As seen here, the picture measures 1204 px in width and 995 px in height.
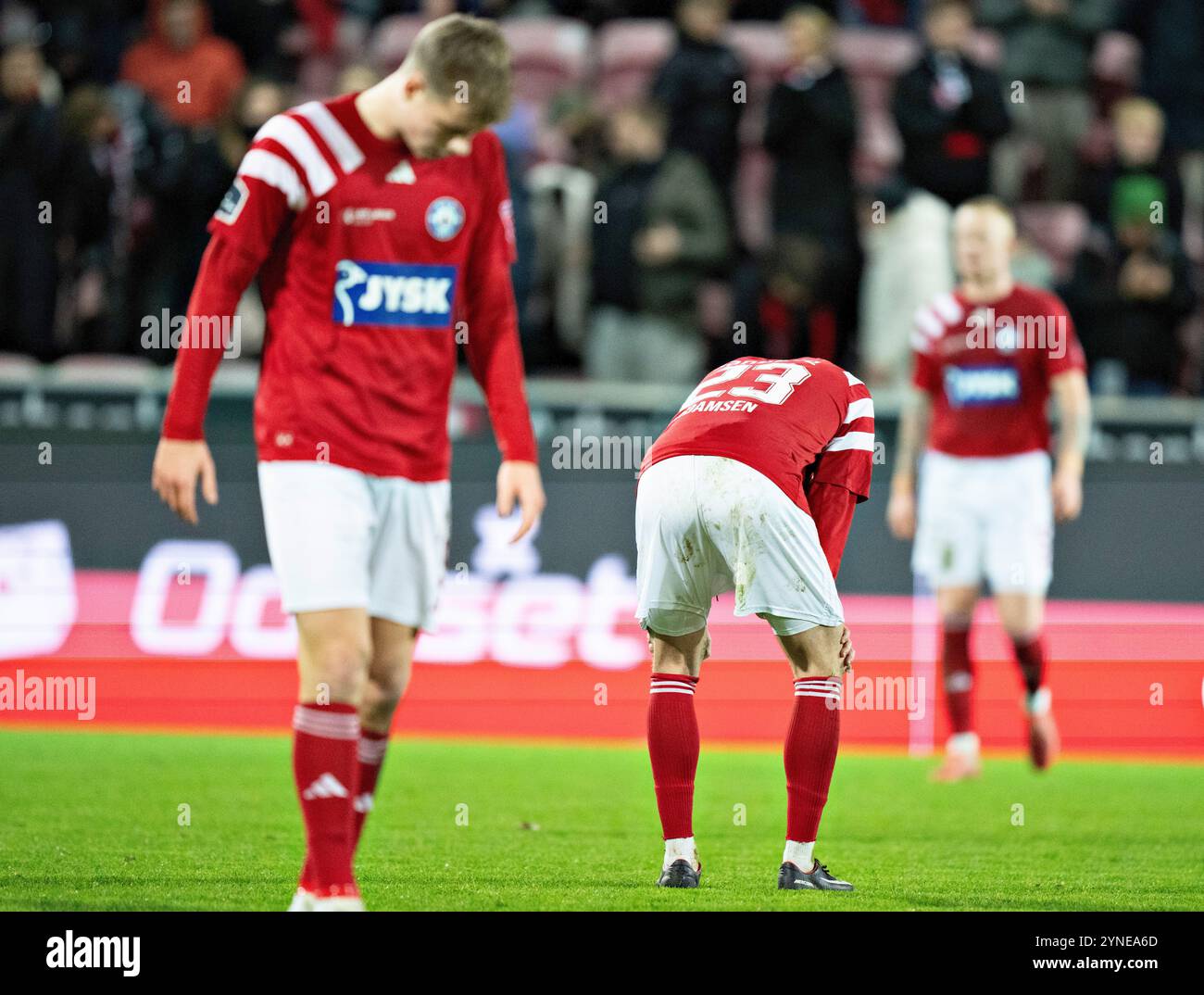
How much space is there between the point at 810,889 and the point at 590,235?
22.7 ft

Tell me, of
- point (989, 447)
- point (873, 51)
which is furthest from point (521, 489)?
point (873, 51)

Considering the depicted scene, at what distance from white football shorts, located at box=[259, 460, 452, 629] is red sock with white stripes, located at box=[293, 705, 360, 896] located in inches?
11.5

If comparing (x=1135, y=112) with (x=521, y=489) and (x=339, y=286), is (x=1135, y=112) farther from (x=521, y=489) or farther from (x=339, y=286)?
(x=339, y=286)

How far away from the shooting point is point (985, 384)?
32.4ft

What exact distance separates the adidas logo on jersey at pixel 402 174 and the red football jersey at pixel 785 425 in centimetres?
116

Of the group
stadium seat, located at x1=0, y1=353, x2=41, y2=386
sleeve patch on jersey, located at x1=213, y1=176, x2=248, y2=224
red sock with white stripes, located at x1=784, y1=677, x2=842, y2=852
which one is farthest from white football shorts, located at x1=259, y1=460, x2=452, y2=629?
stadium seat, located at x1=0, y1=353, x2=41, y2=386

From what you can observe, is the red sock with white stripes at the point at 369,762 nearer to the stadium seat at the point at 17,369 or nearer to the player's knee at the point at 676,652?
the player's knee at the point at 676,652

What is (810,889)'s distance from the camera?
5562 mm

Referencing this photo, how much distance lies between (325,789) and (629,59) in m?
9.28

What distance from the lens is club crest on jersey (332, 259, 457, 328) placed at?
5121mm

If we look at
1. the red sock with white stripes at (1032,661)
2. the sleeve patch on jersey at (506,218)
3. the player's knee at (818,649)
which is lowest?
the player's knee at (818,649)

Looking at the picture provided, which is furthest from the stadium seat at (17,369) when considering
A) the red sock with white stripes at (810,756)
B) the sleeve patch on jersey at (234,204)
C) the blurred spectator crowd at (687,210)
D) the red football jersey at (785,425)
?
the red sock with white stripes at (810,756)

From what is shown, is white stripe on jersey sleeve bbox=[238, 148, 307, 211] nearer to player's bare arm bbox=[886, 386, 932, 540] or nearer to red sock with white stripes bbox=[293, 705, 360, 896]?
red sock with white stripes bbox=[293, 705, 360, 896]

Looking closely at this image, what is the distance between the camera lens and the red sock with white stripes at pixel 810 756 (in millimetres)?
5598
